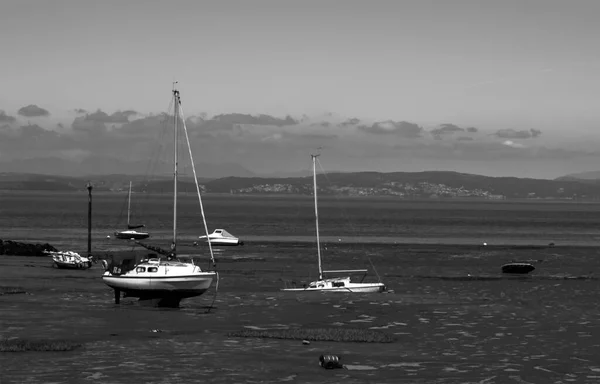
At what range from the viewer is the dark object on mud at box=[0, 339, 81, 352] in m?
44.2

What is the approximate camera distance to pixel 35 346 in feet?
147

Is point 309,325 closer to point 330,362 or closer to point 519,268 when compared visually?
point 330,362

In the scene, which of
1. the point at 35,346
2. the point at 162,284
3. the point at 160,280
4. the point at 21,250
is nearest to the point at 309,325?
the point at 162,284

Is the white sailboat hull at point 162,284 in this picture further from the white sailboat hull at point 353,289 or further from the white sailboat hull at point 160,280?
the white sailboat hull at point 353,289

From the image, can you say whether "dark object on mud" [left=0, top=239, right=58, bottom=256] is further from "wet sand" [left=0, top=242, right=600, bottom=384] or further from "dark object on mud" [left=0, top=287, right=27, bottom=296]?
"dark object on mud" [left=0, top=287, right=27, bottom=296]

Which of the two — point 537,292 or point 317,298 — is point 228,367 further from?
point 537,292

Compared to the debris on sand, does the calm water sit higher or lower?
Result: lower

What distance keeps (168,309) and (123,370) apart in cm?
2212

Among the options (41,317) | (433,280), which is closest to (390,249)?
(433,280)

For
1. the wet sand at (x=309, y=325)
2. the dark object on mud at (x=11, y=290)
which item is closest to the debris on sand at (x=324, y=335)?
the wet sand at (x=309, y=325)

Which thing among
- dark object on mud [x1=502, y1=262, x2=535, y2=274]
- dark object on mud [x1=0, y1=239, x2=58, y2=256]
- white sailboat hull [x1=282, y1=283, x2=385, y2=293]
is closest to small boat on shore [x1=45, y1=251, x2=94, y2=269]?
dark object on mud [x1=0, y1=239, x2=58, y2=256]

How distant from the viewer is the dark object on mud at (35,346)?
44.2 meters

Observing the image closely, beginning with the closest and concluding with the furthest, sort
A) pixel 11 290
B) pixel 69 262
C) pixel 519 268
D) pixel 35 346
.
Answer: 1. pixel 35 346
2. pixel 11 290
3. pixel 69 262
4. pixel 519 268

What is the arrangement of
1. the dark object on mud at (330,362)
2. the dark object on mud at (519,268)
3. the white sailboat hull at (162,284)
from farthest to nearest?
the dark object on mud at (519,268)
the white sailboat hull at (162,284)
the dark object on mud at (330,362)
